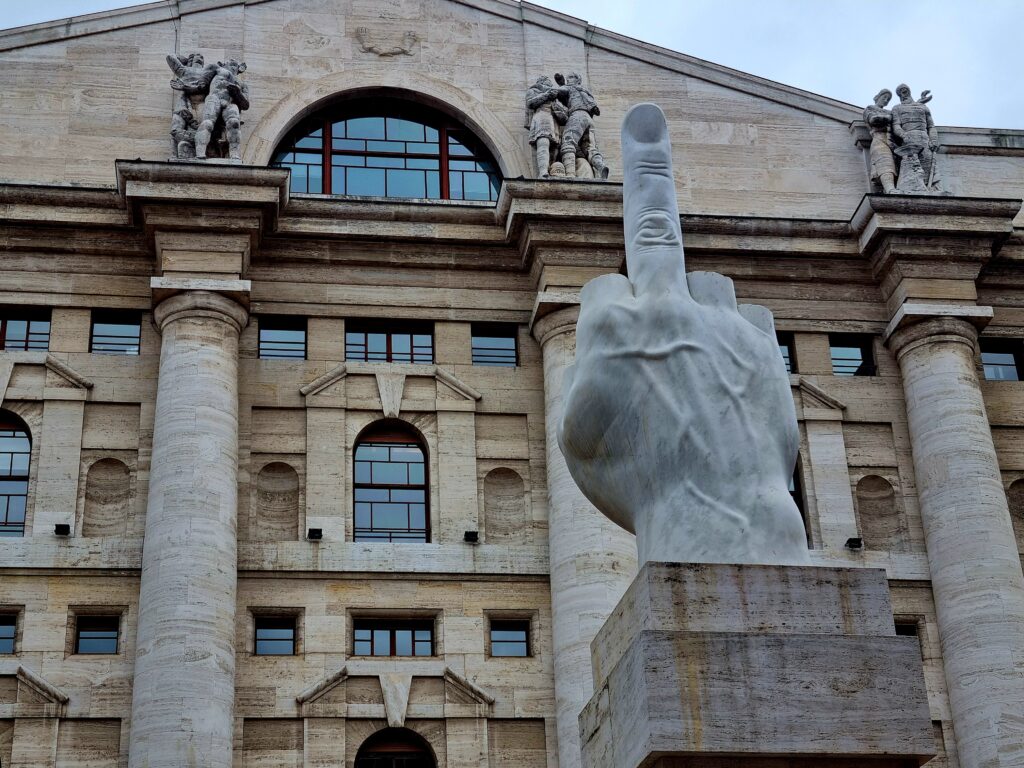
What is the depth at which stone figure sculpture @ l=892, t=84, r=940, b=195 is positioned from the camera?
3108 centimetres

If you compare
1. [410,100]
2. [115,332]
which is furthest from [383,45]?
[115,332]

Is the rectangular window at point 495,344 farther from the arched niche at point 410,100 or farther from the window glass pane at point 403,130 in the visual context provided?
the window glass pane at point 403,130

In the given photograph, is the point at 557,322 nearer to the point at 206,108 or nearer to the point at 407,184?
the point at 407,184

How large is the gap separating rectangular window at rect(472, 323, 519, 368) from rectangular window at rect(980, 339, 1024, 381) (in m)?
8.85

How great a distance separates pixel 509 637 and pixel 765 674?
18.1 m

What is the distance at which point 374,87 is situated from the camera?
104 feet

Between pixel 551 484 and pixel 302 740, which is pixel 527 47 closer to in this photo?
pixel 551 484

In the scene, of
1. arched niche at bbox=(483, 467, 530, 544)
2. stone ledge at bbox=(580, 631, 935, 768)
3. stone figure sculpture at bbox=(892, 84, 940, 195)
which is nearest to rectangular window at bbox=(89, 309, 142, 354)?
arched niche at bbox=(483, 467, 530, 544)

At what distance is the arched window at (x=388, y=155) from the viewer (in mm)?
31344

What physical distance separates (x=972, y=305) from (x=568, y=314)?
24.2 feet

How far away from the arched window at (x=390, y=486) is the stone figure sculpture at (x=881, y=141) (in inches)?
405

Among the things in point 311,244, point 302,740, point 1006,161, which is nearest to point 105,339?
point 311,244

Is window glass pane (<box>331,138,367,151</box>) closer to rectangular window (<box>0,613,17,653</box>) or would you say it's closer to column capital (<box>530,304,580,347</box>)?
column capital (<box>530,304,580,347</box>)

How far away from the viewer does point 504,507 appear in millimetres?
28359
